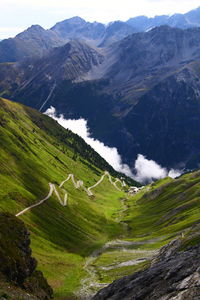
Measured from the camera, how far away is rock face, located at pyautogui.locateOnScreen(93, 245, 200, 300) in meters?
56.0

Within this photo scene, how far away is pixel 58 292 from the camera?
364 ft

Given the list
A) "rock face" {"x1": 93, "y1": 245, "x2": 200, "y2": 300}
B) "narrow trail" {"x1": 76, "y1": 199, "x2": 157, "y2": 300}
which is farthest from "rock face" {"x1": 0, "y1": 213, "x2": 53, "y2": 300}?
"rock face" {"x1": 93, "y1": 245, "x2": 200, "y2": 300}

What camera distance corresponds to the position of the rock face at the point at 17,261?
82000 mm

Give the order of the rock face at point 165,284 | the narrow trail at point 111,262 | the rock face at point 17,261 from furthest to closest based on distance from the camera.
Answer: the narrow trail at point 111,262, the rock face at point 17,261, the rock face at point 165,284

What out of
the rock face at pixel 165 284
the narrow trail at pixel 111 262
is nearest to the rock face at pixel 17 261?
the narrow trail at pixel 111 262

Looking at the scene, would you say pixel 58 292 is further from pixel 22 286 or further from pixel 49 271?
pixel 22 286

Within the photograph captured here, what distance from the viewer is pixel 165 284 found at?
6588cm

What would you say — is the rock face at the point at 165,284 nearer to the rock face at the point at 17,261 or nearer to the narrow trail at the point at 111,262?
the rock face at the point at 17,261

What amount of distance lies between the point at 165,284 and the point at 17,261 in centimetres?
3788

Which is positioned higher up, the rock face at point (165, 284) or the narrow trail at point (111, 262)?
the narrow trail at point (111, 262)

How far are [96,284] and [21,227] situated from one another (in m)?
27.7

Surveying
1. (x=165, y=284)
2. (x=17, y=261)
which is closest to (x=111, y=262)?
(x=17, y=261)

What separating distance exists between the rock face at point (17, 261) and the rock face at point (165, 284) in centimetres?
1719

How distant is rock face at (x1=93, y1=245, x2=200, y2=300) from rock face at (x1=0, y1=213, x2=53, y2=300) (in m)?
17.2
